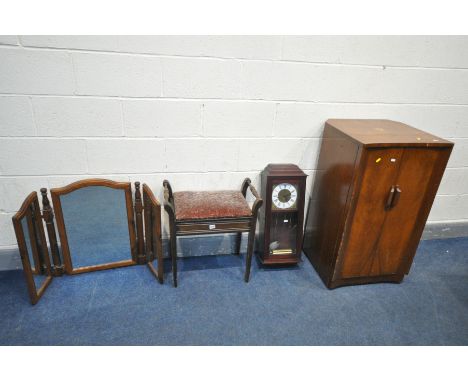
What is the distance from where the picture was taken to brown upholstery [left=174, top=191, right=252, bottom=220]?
6.26ft

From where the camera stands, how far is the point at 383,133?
1877 mm

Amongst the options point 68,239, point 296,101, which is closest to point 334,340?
point 296,101

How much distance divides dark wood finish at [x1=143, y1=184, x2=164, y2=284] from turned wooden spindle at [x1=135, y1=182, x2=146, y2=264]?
0.10 feet

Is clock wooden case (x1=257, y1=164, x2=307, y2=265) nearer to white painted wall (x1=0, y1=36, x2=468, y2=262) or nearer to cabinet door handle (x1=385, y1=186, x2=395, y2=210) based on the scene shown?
white painted wall (x1=0, y1=36, x2=468, y2=262)

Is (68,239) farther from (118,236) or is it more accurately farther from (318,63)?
(318,63)

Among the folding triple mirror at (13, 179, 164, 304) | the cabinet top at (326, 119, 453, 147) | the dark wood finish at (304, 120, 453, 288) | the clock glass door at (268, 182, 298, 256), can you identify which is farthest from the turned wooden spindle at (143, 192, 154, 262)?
the cabinet top at (326, 119, 453, 147)

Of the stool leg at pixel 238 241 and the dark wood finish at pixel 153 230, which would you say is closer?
the dark wood finish at pixel 153 230

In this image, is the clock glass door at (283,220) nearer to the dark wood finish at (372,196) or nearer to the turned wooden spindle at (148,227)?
the dark wood finish at (372,196)

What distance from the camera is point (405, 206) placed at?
195cm

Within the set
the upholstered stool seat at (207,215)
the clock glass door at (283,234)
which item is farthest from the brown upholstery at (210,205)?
the clock glass door at (283,234)

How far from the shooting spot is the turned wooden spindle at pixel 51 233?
1.94m

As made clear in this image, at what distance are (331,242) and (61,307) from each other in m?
1.63

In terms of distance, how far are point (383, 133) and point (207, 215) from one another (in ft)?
3.58

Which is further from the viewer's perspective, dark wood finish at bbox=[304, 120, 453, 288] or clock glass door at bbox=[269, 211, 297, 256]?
clock glass door at bbox=[269, 211, 297, 256]
